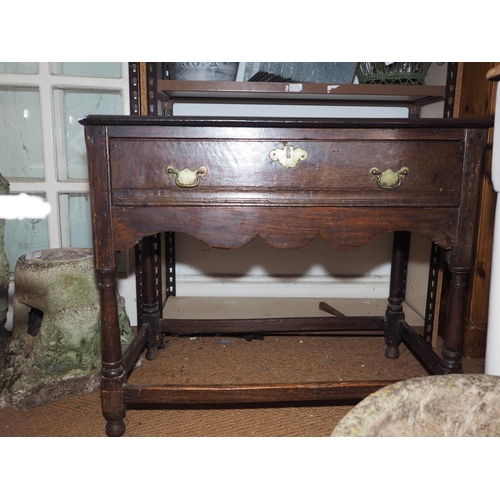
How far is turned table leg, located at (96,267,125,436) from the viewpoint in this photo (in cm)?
110

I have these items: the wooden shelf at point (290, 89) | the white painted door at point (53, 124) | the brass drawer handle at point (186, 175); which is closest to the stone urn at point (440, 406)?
the brass drawer handle at point (186, 175)

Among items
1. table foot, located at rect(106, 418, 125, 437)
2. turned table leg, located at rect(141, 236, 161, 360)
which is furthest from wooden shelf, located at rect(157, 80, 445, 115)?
table foot, located at rect(106, 418, 125, 437)

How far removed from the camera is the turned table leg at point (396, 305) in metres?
1.64

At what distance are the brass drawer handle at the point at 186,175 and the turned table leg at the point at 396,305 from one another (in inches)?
37.0

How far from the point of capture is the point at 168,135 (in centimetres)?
100

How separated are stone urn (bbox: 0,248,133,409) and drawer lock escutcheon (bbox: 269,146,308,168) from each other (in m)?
0.73

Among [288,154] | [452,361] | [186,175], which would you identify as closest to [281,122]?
[288,154]

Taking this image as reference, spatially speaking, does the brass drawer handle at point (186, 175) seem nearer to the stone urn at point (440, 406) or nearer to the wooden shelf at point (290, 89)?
the wooden shelf at point (290, 89)

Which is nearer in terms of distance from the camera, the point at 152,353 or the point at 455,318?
the point at 455,318

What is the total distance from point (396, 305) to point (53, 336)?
1238 millimetres

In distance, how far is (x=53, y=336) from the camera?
1.34m

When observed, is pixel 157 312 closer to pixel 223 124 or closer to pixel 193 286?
pixel 193 286

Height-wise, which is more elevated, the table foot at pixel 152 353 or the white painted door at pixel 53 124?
the white painted door at pixel 53 124

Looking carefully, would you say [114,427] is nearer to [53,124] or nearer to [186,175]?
[186,175]
